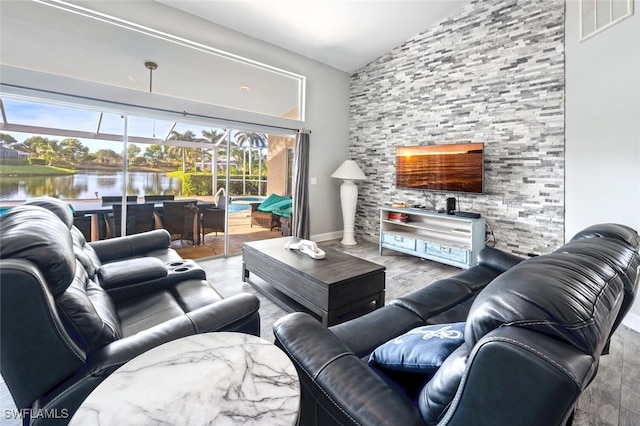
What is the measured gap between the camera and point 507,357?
54 centimetres

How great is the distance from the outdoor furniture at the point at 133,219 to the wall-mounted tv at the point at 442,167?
144 inches

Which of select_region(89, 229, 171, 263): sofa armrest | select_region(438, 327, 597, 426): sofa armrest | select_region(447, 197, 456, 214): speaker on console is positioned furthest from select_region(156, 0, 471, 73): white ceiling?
select_region(438, 327, 597, 426): sofa armrest

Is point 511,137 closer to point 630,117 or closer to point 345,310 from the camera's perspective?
point 630,117

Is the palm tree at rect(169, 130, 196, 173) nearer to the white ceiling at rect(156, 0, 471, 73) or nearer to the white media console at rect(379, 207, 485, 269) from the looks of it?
the white ceiling at rect(156, 0, 471, 73)

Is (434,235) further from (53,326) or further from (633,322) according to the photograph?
(53,326)

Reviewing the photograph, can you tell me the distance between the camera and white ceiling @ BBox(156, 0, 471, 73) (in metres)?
3.60

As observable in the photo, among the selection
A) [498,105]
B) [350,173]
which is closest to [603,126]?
[498,105]

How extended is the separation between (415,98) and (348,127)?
4.85 ft

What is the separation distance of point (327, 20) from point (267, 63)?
108 centimetres

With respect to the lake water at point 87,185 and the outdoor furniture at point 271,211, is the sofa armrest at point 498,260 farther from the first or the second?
the lake water at point 87,185

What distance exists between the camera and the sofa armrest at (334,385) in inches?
31.4

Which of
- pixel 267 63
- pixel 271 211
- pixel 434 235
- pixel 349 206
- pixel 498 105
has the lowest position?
pixel 434 235

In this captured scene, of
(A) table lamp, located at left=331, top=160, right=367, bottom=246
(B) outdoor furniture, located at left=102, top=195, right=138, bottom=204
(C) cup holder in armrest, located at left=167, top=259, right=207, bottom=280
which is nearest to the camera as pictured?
(C) cup holder in armrest, located at left=167, top=259, right=207, bottom=280

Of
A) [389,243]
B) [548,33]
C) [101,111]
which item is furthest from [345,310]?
[548,33]
